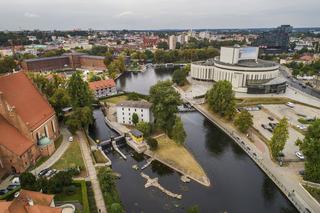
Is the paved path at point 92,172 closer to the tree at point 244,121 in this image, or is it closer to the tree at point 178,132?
the tree at point 178,132

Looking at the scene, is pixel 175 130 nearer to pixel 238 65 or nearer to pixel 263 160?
pixel 263 160

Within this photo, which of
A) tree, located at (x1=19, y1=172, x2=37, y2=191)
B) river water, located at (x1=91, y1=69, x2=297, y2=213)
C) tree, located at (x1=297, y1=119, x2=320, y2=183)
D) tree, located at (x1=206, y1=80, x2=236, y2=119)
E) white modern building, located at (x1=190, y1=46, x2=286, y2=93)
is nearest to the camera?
tree, located at (x1=19, y1=172, x2=37, y2=191)

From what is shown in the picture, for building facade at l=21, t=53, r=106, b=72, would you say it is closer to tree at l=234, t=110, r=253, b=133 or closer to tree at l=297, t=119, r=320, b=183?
tree at l=234, t=110, r=253, b=133

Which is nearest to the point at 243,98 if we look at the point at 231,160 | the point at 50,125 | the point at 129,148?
the point at 231,160

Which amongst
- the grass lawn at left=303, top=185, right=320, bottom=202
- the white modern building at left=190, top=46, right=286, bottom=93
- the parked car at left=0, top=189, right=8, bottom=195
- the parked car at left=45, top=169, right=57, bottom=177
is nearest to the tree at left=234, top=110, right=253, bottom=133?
the grass lawn at left=303, top=185, right=320, bottom=202

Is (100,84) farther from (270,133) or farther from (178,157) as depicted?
(270,133)

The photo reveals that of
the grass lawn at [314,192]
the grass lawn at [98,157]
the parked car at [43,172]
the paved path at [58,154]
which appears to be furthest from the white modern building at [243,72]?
the parked car at [43,172]

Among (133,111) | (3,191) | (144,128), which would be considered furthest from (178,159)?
(3,191)
